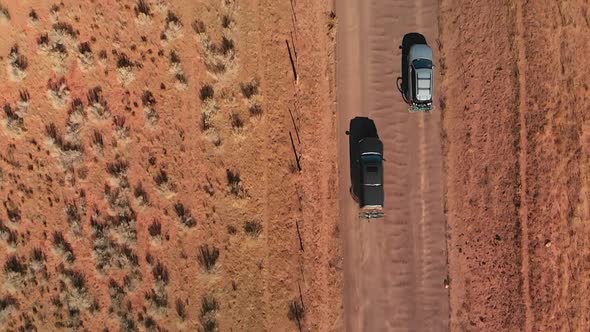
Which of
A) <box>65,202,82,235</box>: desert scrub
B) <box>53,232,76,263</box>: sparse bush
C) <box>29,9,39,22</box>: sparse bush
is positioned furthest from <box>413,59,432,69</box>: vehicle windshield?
<box>53,232,76,263</box>: sparse bush

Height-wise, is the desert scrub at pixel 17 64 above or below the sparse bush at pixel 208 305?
above

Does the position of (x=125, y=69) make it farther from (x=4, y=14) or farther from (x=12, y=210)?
(x=12, y=210)

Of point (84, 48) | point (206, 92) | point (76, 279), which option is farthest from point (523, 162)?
point (76, 279)

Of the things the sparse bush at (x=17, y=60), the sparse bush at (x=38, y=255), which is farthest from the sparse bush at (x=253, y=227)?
the sparse bush at (x=17, y=60)

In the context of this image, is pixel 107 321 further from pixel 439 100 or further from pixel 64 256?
pixel 439 100

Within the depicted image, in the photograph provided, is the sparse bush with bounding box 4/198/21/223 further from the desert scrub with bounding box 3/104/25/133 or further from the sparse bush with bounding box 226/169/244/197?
the sparse bush with bounding box 226/169/244/197

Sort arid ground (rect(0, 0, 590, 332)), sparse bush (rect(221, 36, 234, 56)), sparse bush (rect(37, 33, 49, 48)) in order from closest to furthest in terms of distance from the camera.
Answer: arid ground (rect(0, 0, 590, 332)), sparse bush (rect(37, 33, 49, 48)), sparse bush (rect(221, 36, 234, 56))

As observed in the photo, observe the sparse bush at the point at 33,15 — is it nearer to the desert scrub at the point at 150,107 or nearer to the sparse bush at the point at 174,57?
the desert scrub at the point at 150,107
